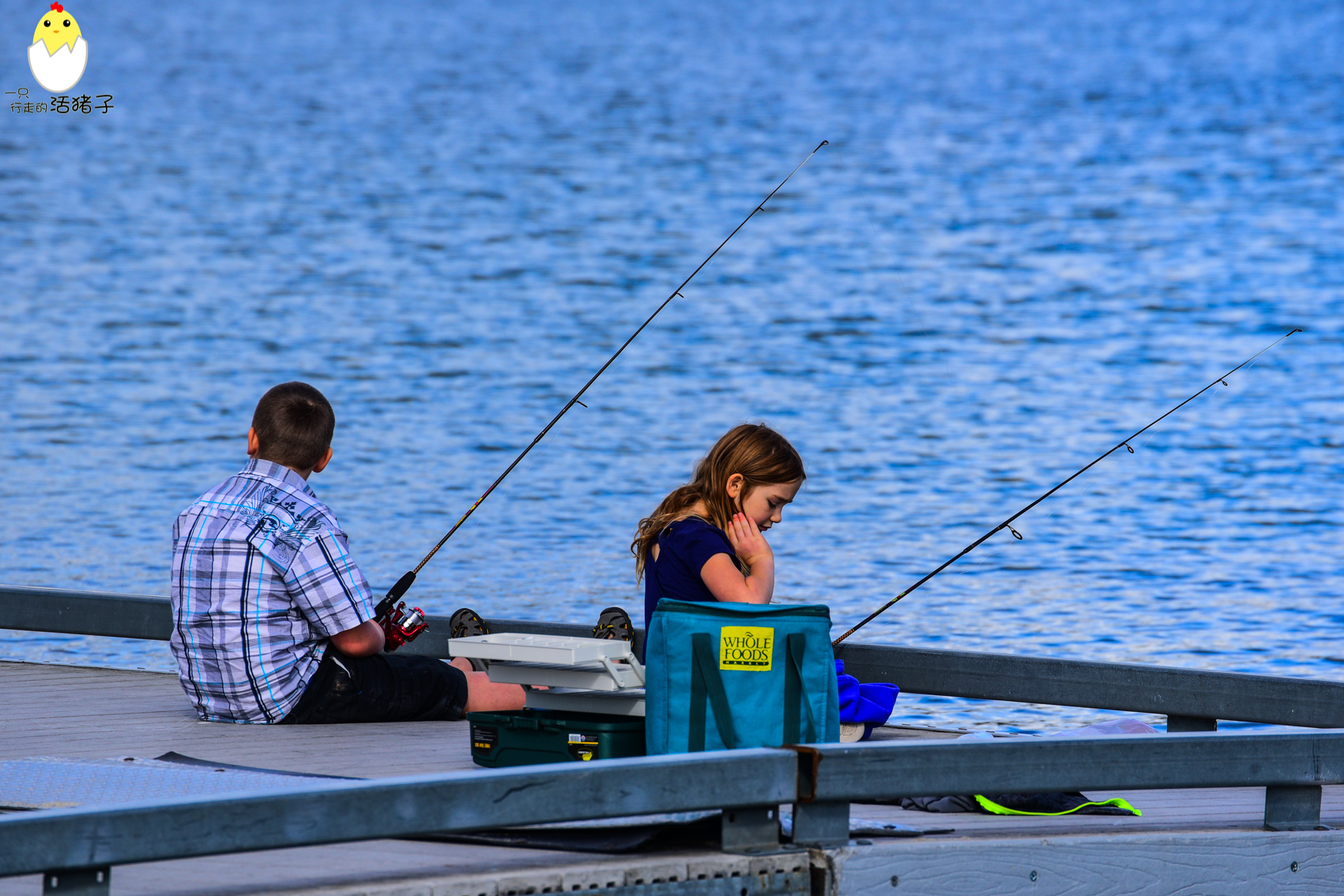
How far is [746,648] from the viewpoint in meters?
3.65

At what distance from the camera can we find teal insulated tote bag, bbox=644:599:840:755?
3.63 meters

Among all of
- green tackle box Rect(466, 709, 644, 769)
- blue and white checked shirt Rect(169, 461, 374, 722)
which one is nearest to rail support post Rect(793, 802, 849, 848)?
green tackle box Rect(466, 709, 644, 769)

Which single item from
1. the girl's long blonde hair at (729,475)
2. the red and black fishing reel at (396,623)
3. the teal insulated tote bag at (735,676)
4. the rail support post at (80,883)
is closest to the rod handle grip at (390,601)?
the red and black fishing reel at (396,623)

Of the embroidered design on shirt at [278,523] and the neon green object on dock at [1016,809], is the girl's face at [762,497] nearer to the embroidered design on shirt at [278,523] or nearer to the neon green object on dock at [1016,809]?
the neon green object on dock at [1016,809]

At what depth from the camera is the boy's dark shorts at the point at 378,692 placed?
4.62 meters

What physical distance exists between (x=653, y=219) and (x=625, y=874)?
79.6 feet

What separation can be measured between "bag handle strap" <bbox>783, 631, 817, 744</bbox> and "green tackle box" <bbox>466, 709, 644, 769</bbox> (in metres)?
0.35

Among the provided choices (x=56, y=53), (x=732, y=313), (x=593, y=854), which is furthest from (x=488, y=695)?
(x=56, y=53)

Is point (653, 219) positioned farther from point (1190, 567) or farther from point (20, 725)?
point (20, 725)

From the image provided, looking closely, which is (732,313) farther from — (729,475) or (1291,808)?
(1291,808)

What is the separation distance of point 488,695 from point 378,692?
33 centimetres

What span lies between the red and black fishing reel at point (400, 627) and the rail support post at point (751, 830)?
186 cm

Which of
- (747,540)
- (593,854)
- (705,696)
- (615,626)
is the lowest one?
(593,854)

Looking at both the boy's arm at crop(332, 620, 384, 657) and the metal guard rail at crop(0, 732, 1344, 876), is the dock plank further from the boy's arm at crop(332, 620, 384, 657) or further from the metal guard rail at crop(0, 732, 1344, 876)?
the metal guard rail at crop(0, 732, 1344, 876)
